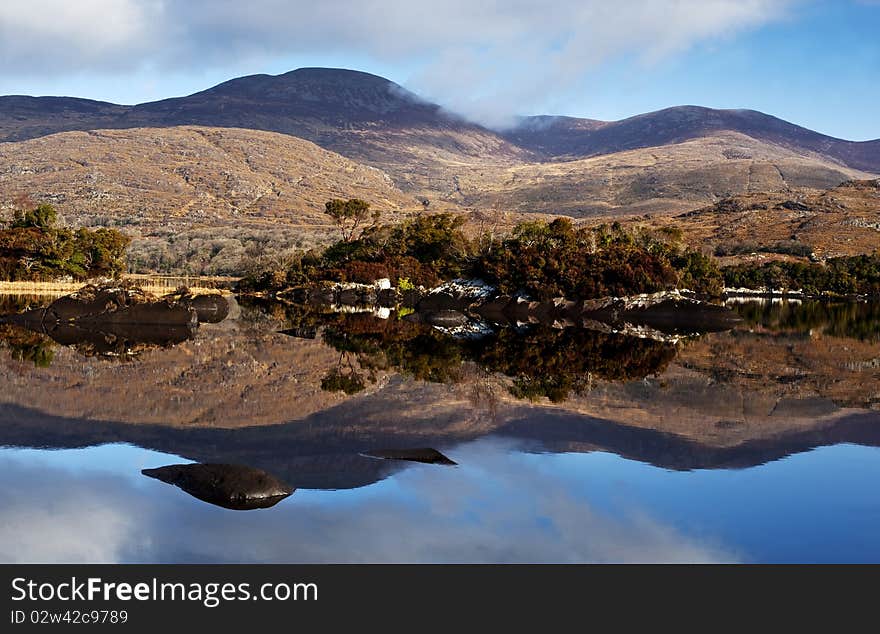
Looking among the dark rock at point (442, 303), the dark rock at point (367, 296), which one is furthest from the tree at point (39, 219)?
the dark rock at point (442, 303)

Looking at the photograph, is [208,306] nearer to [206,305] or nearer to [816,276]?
[206,305]

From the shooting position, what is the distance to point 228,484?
10.9m

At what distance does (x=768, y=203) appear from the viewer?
579 feet

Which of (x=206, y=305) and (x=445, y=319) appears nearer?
(x=445, y=319)

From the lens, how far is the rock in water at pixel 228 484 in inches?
414

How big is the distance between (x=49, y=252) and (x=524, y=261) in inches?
1391

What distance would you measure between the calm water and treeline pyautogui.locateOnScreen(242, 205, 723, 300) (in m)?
26.8

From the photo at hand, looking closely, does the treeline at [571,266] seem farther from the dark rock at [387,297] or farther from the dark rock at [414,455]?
the dark rock at [414,455]

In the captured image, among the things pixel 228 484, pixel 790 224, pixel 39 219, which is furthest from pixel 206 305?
pixel 790 224

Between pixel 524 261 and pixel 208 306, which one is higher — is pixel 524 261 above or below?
above

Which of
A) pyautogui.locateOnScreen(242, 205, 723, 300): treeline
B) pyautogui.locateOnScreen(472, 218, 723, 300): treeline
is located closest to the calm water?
pyautogui.locateOnScreen(472, 218, 723, 300): treeline

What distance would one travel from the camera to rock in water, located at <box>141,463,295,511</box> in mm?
10508

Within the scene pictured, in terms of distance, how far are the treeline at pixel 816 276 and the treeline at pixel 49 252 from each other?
6194 cm
